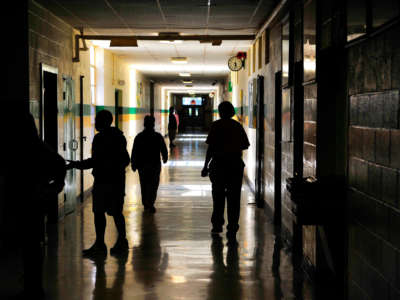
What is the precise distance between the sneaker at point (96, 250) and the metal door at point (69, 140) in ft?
7.13

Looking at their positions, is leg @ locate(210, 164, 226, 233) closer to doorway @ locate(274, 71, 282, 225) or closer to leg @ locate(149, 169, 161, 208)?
doorway @ locate(274, 71, 282, 225)

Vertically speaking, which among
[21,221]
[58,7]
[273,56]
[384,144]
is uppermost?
[58,7]

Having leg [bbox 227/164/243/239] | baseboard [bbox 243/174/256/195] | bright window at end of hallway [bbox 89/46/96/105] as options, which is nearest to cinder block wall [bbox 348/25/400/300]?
leg [bbox 227/164/243/239]

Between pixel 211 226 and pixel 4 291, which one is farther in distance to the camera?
pixel 211 226

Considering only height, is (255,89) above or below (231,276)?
above

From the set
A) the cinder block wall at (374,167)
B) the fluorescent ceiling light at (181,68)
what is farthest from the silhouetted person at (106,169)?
the fluorescent ceiling light at (181,68)

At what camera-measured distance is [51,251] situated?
569 centimetres

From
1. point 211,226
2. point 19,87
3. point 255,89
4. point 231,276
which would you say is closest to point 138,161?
point 211,226

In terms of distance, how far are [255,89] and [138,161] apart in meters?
2.68

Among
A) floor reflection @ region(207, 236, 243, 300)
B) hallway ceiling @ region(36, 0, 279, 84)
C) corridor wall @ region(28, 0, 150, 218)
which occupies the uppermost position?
hallway ceiling @ region(36, 0, 279, 84)

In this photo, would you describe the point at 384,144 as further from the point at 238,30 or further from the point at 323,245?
the point at 238,30

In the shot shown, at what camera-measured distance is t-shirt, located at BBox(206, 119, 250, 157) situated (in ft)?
20.6

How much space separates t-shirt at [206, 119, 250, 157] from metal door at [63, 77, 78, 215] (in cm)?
237

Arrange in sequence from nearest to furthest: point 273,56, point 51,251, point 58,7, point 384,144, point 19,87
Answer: point 384,144 < point 51,251 < point 19,87 < point 58,7 < point 273,56
